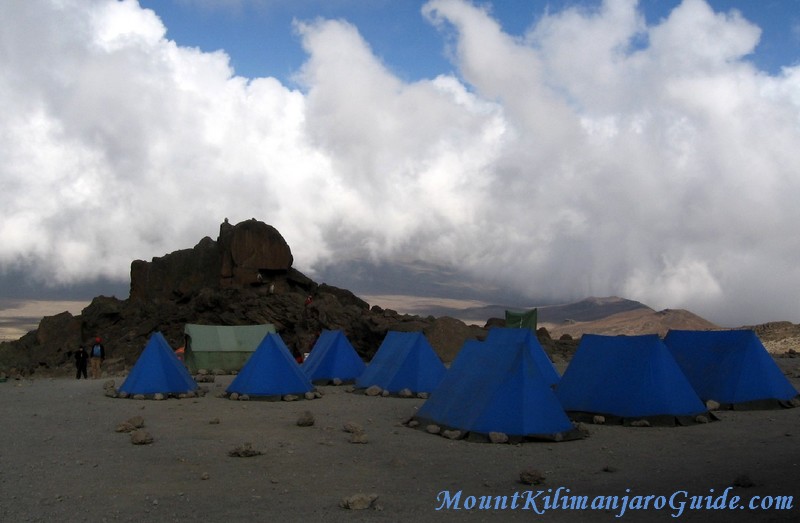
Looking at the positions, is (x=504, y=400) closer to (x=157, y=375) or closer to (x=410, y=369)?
(x=410, y=369)

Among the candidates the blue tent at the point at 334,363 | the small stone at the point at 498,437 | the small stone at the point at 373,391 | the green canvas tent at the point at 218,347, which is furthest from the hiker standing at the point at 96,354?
the small stone at the point at 498,437

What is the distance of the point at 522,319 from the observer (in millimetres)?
40531

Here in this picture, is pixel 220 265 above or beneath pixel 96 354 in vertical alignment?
above

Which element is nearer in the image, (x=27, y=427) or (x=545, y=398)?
(x=545, y=398)

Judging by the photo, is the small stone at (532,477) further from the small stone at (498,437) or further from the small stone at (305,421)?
the small stone at (305,421)

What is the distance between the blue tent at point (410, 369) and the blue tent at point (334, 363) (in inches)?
144

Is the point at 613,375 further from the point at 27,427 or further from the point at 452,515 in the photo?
the point at 27,427

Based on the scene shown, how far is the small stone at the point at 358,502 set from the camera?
7988 mm

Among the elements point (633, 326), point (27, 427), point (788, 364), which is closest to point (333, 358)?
point (27, 427)

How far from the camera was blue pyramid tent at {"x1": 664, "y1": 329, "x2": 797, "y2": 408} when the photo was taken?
17.5m

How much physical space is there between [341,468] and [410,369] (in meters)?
11.0

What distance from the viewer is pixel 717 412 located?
16.8 m

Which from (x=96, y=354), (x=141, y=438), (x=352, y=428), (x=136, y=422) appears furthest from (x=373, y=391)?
(x=96, y=354)

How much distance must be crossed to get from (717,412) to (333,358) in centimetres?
1406
